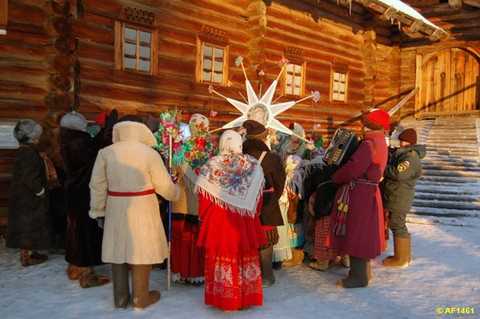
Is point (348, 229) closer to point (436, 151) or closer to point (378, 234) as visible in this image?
point (378, 234)

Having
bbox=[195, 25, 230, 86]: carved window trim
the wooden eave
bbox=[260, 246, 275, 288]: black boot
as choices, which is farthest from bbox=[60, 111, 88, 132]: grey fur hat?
the wooden eave

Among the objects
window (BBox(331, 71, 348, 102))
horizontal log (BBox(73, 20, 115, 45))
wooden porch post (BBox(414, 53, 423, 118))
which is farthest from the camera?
wooden porch post (BBox(414, 53, 423, 118))

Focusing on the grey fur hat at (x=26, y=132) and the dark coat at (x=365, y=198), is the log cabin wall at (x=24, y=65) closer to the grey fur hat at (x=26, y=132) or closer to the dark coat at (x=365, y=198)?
the grey fur hat at (x=26, y=132)

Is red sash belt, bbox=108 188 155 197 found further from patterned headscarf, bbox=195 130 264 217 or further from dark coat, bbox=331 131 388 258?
dark coat, bbox=331 131 388 258

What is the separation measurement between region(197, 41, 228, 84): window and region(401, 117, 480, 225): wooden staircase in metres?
5.01

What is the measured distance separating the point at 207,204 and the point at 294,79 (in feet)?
26.4

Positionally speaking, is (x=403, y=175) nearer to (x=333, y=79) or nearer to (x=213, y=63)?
(x=213, y=63)

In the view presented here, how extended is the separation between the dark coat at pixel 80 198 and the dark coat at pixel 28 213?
954mm

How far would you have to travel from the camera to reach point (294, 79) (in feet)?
37.4

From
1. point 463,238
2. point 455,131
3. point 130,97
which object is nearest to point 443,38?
point 455,131

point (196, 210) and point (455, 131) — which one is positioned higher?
point (455, 131)

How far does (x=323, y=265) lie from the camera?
5387 millimetres

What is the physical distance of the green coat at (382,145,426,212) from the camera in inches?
214

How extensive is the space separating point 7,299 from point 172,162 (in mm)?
2151
